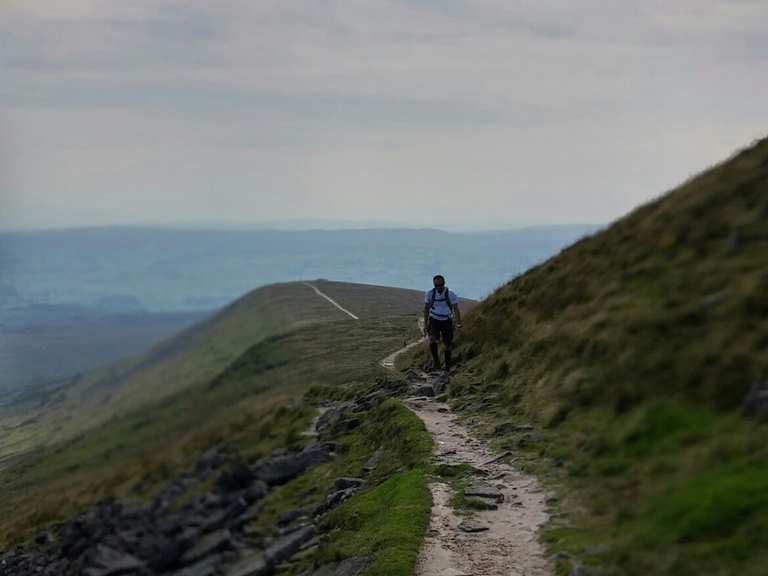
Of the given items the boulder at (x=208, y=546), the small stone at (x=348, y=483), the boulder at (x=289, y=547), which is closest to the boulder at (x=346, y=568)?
the boulder at (x=289, y=547)

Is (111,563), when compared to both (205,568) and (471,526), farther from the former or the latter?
(471,526)

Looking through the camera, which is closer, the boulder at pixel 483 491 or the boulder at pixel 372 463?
the boulder at pixel 483 491

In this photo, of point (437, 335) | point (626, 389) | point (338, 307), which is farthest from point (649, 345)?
point (338, 307)

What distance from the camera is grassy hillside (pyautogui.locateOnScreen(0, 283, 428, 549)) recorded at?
5500 cm

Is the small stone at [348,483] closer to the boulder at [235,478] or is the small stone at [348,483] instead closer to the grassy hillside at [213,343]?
the boulder at [235,478]

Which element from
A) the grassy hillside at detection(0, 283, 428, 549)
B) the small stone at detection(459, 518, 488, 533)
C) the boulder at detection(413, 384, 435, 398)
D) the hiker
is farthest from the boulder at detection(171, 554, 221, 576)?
the small stone at detection(459, 518, 488, 533)

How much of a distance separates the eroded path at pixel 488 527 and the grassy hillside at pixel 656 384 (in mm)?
548

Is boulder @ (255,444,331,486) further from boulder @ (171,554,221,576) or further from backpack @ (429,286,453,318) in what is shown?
backpack @ (429,286,453,318)

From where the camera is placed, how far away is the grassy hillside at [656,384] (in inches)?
481

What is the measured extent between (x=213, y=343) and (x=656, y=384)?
467 ft

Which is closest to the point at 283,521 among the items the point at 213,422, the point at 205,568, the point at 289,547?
the point at 205,568

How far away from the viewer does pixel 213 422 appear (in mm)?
75250

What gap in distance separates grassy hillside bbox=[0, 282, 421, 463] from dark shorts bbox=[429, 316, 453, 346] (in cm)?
8132

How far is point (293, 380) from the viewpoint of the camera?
7462cm
